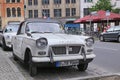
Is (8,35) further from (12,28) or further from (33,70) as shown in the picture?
(33,70)

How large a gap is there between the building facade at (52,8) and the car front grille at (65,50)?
69876mm

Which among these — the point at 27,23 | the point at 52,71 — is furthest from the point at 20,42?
the point at 52,71

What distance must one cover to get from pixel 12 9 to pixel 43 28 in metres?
73.2

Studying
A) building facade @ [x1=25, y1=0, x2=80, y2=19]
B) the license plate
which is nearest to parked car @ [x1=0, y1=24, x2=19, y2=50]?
the license plate

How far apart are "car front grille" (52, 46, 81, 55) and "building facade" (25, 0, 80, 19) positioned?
229 feet

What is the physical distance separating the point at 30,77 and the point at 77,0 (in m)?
71.5

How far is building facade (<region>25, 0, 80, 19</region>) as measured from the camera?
79.9 meters

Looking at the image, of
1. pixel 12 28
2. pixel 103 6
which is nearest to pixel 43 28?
pixel 12 28

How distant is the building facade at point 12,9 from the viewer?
8250cm

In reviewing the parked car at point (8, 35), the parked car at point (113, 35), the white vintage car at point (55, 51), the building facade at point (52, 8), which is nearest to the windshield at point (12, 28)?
the parked car at point (8, 35)

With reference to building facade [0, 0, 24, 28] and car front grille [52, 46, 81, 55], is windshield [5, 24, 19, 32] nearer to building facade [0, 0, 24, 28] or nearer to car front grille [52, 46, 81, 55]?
car front grille [52, 46, 81, 55]

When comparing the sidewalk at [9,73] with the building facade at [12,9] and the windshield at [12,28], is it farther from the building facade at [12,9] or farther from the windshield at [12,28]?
the building facade at [12,9]

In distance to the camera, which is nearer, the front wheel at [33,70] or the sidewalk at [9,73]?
the sidewalk at [9,73]

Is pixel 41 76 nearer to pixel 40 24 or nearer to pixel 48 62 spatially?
pixel 48 62
